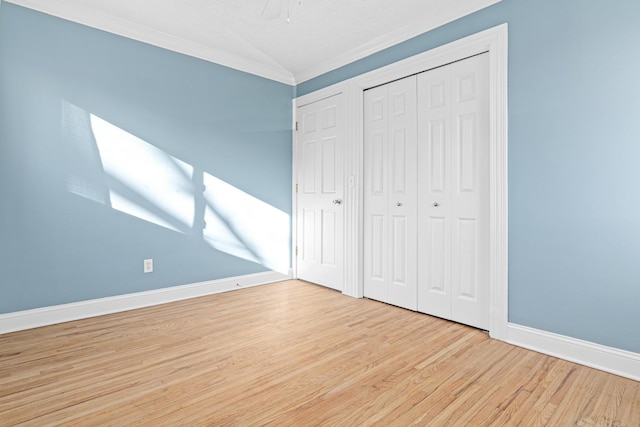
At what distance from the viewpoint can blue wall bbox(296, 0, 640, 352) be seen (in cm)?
185

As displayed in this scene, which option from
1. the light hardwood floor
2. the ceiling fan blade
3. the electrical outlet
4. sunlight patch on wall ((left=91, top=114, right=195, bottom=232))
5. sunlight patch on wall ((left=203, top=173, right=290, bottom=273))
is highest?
the ceiling fan blade

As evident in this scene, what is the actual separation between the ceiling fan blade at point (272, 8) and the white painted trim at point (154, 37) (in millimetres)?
1437

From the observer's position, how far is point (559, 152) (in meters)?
2.07

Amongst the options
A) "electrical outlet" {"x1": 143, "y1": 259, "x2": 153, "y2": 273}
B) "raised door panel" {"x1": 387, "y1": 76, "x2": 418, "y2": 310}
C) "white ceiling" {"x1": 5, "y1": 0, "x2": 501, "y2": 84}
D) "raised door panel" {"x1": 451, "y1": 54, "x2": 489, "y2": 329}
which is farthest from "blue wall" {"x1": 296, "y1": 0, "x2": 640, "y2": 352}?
"electrical outlet" {"x1": 143, "y1": 259, "x2": 153, "y2": 273}

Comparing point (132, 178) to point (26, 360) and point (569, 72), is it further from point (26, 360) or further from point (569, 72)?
point (569, 72)

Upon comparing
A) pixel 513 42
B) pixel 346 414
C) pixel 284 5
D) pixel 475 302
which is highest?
pixel 284 5

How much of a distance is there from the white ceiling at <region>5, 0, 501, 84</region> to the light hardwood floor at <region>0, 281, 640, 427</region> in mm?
2199

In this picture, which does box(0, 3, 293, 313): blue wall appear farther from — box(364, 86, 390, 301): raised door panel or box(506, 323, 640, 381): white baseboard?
box(506, 323, 640, 381): white baseboard

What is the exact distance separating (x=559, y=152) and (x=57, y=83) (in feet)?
11.9

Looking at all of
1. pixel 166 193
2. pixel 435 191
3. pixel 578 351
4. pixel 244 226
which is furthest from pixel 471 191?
pixel 166 193

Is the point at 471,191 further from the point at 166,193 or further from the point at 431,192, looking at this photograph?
the point at 166,193

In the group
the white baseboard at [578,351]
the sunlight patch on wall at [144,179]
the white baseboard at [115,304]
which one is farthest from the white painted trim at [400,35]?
the white baseboard at [115,304]

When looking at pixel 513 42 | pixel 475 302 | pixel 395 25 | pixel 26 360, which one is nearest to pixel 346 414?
pixel 475 302

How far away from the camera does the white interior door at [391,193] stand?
294 cm
